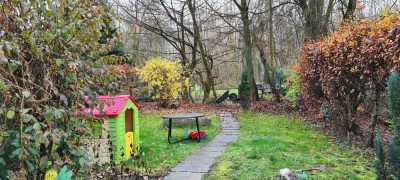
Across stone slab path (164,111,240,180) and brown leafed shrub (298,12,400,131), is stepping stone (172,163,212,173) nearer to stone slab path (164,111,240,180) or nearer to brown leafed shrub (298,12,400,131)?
stone slab path (164,111,240,180)

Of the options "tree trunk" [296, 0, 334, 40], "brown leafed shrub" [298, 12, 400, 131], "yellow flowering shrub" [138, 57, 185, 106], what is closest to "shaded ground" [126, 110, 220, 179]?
"brown leafed shrub" [298, 12, 400, 131]

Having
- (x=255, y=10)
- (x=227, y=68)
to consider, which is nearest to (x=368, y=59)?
(x=255, y=10)

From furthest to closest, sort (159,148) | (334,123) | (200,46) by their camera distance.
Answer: (200,46), (334,123), (159,148)

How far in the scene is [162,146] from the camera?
20.8ft

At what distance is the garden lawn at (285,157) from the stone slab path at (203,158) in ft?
0.52

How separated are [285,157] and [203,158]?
1.31m

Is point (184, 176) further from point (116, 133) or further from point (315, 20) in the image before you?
point (315, 20)

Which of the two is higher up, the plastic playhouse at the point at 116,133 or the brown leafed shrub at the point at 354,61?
the brown leafed shrub at the point at 354,61

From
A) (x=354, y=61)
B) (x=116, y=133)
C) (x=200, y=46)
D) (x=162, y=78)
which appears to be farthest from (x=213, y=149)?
(x=200, y=46)

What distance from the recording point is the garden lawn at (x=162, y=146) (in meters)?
4.93

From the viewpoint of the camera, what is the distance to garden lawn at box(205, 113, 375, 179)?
→ 4.14m

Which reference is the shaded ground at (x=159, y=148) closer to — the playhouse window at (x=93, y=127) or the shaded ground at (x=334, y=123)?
the playhouse window at (x=93, y=127)

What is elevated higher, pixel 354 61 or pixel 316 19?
pixel 316 19

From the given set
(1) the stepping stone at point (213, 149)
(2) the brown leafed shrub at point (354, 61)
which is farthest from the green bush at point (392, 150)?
(1) the stepping stone at point (213, 149)
